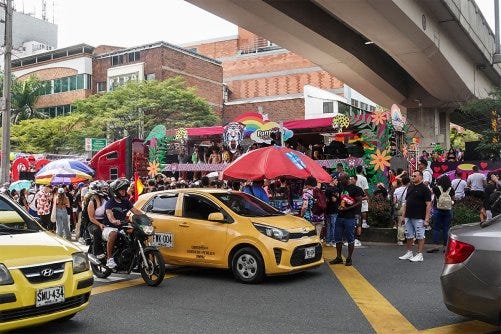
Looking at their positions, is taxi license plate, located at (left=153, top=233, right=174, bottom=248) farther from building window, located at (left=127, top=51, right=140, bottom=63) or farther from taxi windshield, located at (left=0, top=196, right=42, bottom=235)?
building window, located at (left=127, top=51, right=140, bottom=63)

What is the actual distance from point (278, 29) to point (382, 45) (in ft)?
13.3

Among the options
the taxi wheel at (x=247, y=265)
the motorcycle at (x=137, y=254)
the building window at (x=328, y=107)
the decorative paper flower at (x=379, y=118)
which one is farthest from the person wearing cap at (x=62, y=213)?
the building window at (x=328, y=107)

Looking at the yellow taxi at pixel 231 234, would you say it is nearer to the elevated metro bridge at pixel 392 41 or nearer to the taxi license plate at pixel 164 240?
the taxi license plate at pixel 164 240

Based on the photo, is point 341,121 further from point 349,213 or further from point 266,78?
point 266,78

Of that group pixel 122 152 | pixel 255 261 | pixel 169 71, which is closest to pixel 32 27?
pixel 169 71

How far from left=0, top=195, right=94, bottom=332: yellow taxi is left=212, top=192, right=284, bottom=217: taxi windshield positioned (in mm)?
3474

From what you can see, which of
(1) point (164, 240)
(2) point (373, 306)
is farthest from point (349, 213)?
(1) point (164, 240)

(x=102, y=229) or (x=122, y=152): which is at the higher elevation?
(x=122, y=152)

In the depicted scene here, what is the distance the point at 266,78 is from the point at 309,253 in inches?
2111

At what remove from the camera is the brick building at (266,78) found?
1934 inches

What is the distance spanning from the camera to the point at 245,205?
8.99m

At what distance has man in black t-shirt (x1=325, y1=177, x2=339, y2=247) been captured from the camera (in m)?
10.7

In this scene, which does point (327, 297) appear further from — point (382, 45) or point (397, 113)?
point (382, 45)

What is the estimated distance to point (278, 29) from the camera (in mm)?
18281
